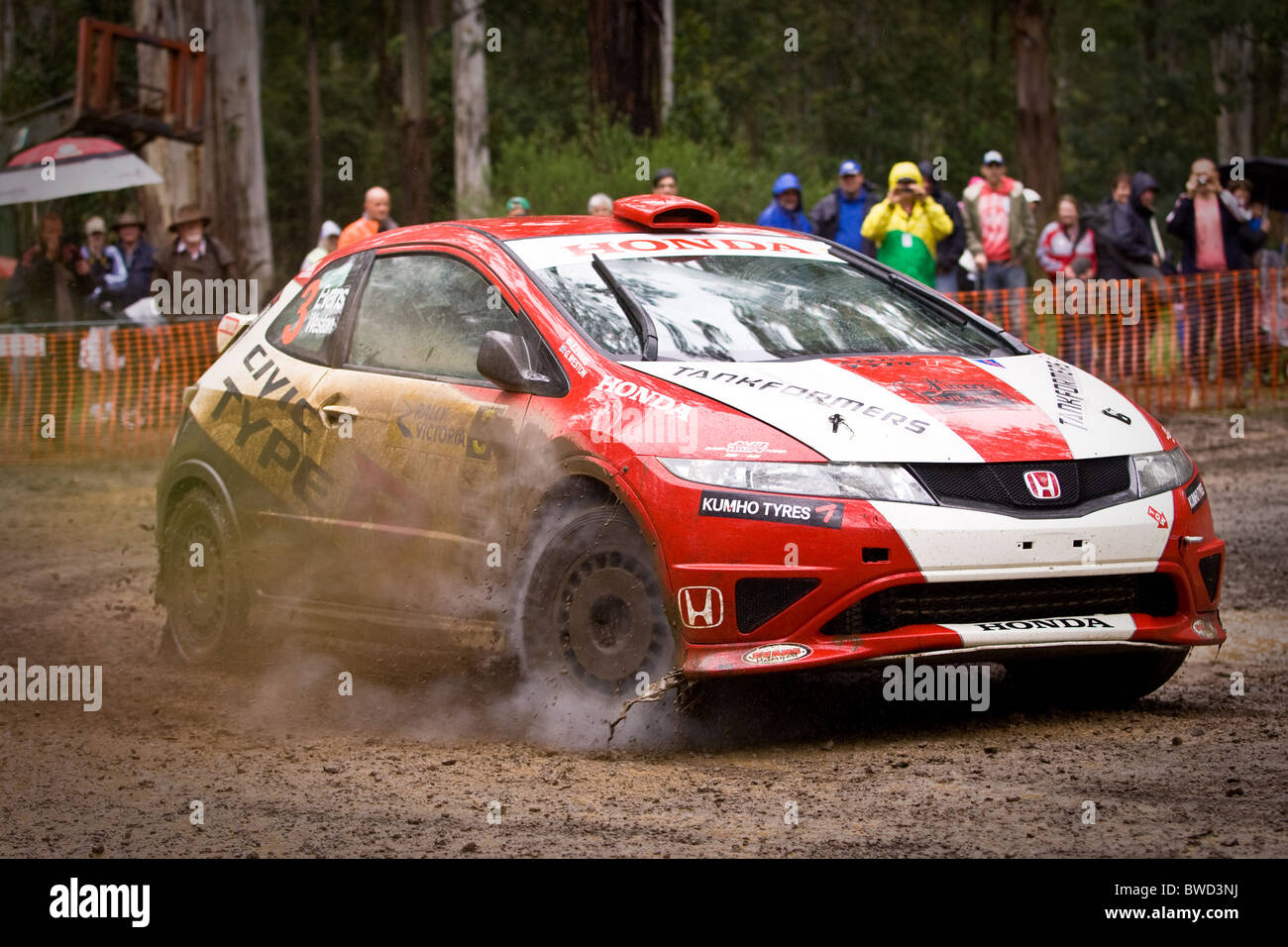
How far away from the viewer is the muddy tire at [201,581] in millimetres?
7605

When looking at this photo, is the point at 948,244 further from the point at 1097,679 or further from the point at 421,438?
the point at 421,438

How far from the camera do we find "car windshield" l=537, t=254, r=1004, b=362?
646 cm

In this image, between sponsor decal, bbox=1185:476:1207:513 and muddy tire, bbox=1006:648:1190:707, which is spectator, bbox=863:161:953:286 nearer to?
muddy tire, bbox=1006:648:1190:707

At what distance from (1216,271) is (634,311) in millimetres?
11636

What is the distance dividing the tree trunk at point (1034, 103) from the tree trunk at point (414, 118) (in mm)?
8692

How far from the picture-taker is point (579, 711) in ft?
19.9

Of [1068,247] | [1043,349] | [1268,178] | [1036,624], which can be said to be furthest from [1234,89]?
[1036,624]

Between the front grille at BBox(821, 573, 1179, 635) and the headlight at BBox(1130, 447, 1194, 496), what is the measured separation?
280 millimetres

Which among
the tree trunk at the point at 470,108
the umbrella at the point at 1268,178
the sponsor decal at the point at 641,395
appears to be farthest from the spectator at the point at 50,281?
the tree trunk at the point at 470,108

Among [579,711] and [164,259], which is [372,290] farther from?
[164,259]

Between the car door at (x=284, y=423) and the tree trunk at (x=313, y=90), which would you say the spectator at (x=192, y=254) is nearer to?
the car door at (x=284, y=423)

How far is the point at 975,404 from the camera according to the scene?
609 centimetres
